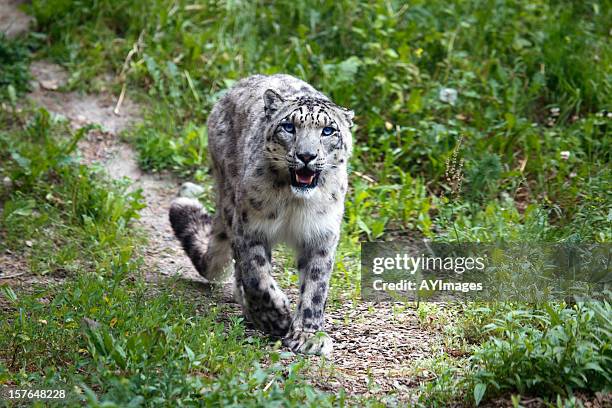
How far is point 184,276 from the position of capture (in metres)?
7.92

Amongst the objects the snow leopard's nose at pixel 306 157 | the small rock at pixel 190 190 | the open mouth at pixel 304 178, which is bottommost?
the small rock at pixel 190 190

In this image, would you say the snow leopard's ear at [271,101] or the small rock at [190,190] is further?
the small rock at [190,190]

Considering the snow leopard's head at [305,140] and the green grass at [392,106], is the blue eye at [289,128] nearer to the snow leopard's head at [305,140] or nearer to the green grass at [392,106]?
the snow leopard's head at [305,140]

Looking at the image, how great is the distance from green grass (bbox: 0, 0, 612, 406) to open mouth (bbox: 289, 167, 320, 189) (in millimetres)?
1008

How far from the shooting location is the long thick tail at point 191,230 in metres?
7.87

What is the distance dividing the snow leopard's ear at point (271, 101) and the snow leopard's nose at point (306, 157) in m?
0.59

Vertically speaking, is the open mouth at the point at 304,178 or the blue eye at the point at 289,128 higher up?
the blue eye at the point at 289,128

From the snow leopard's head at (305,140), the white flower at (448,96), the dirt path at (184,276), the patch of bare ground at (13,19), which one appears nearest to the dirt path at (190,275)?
the dirt path at (184,276)

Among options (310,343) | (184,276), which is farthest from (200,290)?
(310,343)

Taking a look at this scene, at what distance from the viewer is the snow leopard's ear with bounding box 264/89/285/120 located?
6648 mm

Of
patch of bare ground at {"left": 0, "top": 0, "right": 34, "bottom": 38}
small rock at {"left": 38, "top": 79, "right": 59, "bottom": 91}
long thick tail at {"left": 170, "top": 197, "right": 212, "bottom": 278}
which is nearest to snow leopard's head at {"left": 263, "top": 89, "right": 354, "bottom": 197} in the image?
long thick tail at {"left": 170, "top": 197, "right": 212, "bottom": 278}

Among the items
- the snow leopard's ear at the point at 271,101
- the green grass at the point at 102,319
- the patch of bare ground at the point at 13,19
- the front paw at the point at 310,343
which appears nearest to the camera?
the green grass at the point at 102,319

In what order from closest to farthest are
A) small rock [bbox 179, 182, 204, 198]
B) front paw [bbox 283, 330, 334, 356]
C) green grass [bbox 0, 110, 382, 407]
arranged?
green grass [bbox 0, 110, 382, 407] → front paw [bbox 283, 330, 334, 356] → small rock [bbox 179, 182, 204, 198]

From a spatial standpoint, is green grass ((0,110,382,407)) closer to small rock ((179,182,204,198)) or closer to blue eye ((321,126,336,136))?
small rock ((179,182,204,198))
